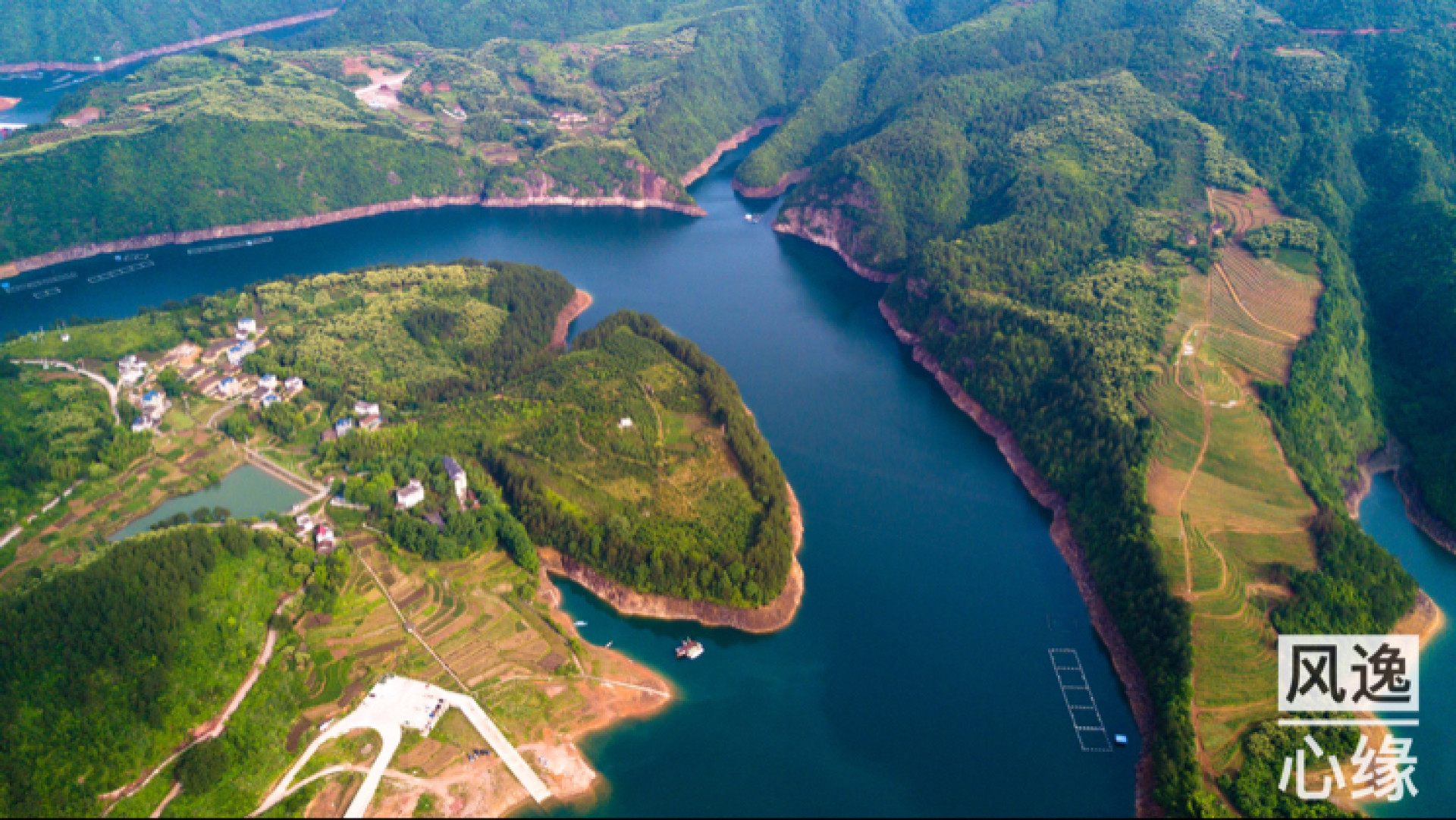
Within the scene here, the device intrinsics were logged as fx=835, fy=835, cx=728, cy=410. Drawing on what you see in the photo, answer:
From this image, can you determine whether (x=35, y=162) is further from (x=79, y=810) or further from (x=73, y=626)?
(x=79, y=810)

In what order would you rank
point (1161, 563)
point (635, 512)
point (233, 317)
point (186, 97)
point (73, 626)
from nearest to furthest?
point (73, 626) < point (1161, 563) < point (635, 512) < point (233, 317) < point (186, 97)

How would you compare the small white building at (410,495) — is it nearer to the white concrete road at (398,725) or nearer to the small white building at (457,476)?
the small white building at (457,476)

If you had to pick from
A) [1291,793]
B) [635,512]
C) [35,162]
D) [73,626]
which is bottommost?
[1291,793]

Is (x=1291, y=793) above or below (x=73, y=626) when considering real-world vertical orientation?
below

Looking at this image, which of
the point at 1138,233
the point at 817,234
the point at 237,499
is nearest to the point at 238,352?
the point at 237,499

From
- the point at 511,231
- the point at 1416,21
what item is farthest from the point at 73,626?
the point at 1416,21

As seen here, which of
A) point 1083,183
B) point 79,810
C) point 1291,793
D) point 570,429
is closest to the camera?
point 79,810

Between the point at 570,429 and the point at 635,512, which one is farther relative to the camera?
the point at 570,429
